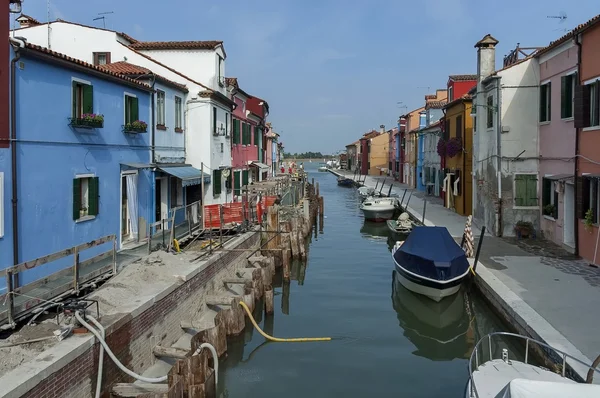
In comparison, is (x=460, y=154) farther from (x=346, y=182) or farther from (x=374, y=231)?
(x=346, y=182)

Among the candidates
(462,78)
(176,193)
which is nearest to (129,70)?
(176,193)

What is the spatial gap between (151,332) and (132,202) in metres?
6.57

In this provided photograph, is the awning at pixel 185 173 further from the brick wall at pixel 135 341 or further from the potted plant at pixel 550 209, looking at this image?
the potted plant at pixel 550 209

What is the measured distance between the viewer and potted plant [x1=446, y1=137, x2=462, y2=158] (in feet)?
→ 97.7

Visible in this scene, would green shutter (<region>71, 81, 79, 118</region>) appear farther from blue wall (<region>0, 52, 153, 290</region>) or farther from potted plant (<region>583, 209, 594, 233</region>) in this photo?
potted plant (<region>583, 209, 594, 233</region>)

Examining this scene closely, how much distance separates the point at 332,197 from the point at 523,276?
145 ft

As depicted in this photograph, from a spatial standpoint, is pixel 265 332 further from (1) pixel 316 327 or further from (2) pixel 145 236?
(2) pixel 145 236

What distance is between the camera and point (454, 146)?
29859 millimetres

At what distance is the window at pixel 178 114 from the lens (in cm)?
2033

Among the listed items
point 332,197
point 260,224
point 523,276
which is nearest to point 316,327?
point 523,276

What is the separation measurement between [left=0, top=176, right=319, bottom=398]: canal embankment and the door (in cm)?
1009

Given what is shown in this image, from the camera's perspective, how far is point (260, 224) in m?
20.8

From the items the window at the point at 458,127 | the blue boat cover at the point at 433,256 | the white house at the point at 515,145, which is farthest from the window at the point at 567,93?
the window at the point at 458,127

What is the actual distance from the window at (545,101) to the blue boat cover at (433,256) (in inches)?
273
